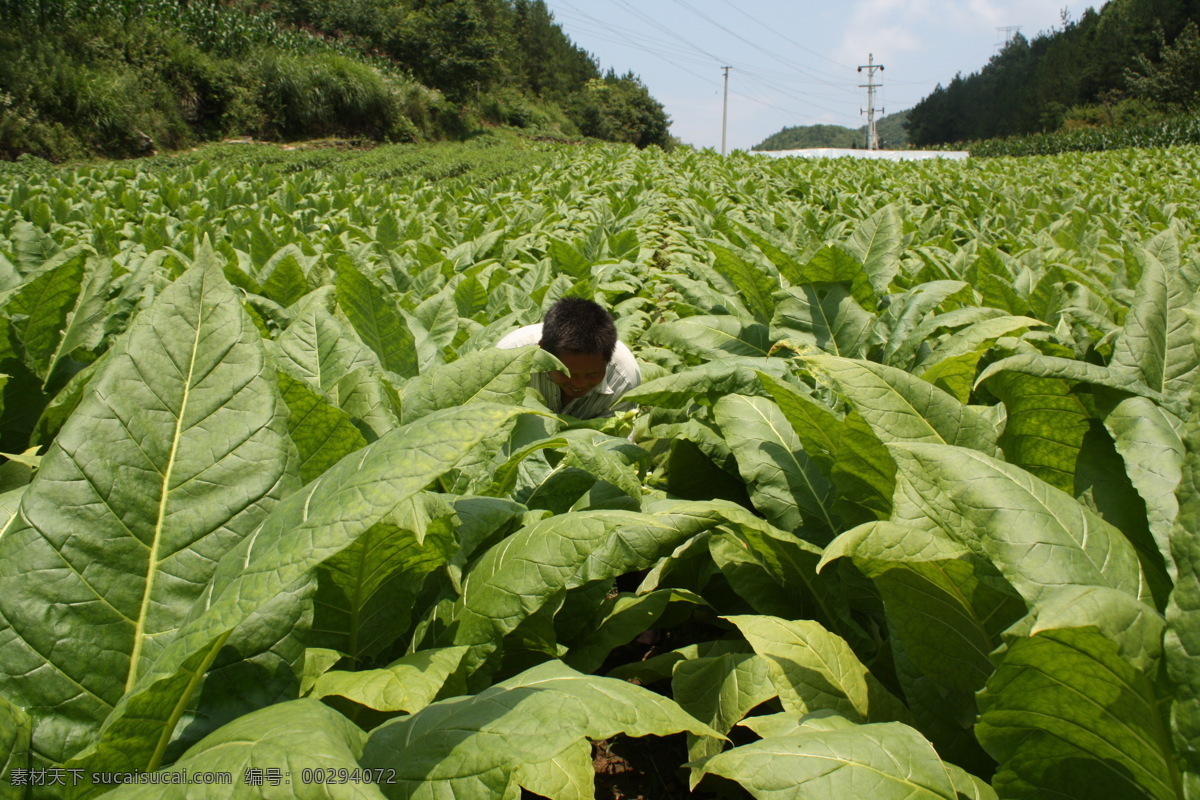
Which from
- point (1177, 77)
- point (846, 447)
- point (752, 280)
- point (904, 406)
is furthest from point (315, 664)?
point (1177, 77)

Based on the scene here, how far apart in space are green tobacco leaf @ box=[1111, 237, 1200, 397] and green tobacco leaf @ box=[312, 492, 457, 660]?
1.47m

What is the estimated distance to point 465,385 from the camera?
1808mm

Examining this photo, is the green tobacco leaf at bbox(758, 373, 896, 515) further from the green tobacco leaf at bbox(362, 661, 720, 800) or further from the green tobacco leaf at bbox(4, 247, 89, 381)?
the green tobacco leaf at bbox(4, 247, 89, 381)

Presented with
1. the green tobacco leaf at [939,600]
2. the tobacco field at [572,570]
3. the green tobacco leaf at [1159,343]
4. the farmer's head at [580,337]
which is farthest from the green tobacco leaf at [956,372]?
the farmer's head at [580,337]

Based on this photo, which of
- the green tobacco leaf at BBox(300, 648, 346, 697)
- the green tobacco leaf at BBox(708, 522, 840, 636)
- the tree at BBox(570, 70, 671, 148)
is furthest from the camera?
the tree at BBox(570, 70, 671, 148)

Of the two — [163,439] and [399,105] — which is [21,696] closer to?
[163,439]

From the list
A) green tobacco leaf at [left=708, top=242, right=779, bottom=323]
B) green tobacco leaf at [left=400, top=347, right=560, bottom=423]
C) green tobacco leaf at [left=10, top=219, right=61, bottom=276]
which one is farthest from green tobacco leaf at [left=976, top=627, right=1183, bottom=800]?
green tobacco leaf at [left=10, top=219, right=61, bottom=276]

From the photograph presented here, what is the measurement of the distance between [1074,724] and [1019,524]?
29 centimetres

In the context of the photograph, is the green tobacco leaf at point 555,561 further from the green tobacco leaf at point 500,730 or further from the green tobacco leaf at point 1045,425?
the green tobacco leaf at point 1045,425

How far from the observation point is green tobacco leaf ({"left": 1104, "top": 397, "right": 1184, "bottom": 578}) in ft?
4.05

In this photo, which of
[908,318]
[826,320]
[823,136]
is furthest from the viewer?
[823,136]

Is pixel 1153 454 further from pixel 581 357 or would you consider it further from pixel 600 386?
pixel 600 386

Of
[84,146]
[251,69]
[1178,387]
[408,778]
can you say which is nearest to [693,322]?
[1178,387]

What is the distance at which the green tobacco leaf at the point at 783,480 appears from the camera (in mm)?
1776
